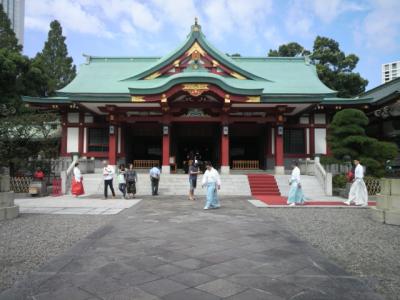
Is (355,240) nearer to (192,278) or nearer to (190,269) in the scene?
(190,269)

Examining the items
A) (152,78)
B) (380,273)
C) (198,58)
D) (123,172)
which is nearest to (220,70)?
(198,58)

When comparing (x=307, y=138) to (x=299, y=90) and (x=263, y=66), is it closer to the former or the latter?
(x=299, y=90)

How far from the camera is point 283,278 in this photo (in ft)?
13.8

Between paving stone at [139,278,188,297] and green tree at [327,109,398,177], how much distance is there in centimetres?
1319

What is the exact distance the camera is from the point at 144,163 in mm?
22531

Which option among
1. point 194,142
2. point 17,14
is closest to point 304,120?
point 194,142

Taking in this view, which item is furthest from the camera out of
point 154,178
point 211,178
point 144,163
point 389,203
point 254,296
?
point 144,163

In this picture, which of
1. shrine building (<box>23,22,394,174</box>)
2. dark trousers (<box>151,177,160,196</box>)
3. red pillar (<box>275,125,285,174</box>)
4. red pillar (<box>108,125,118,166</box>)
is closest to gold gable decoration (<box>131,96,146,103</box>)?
shrine building (<box>23,22,394,174</box>)

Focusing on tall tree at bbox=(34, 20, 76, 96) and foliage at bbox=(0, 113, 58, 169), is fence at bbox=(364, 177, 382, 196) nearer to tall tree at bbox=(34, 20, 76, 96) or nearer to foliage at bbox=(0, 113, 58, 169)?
foliage at bbox=(0, 113, 58, 169)

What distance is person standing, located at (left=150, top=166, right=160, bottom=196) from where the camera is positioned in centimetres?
1477

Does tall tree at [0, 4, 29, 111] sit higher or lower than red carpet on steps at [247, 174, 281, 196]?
higher

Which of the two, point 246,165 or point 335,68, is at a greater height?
point 335,68

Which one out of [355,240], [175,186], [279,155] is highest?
[279,155]

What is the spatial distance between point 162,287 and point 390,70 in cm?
8199
